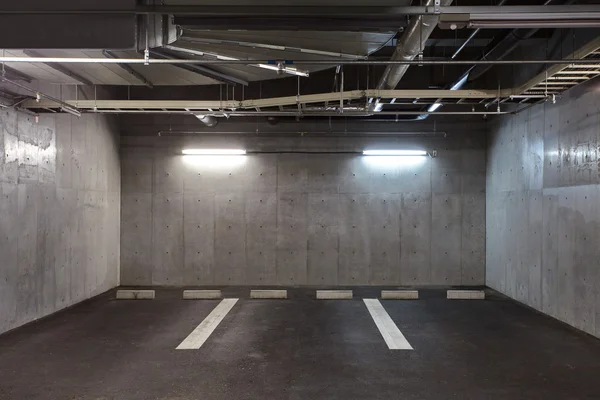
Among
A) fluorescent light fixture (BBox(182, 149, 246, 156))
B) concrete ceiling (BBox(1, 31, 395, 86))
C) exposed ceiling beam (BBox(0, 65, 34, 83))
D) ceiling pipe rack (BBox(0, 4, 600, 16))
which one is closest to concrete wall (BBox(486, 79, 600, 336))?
ceiling pipe rack (BBox(0, 4, 600, 16))

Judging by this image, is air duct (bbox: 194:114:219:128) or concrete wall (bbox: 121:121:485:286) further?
concrete wall (bbox: 121:121:485:286)

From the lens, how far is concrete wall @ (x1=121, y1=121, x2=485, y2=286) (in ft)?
33.9

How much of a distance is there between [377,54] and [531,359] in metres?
6.00

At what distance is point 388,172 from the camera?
34.1 ft

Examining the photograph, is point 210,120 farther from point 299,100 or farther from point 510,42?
point 510,42

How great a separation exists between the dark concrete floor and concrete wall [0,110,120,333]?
0.62 meters

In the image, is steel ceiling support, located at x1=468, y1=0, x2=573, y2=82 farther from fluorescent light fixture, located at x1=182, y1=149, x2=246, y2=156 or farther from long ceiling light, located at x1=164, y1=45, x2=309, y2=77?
fluorescent light fixture, located at x1=182, y1=149, x2=246, y2=156

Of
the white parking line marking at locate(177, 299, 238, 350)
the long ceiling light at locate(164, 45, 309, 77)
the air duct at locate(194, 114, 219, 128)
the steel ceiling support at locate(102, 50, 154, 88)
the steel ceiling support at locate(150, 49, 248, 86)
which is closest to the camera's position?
the long ceiling light at locate(164, 45, 309, 77)

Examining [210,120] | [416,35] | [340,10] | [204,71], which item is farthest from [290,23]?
[210,120]

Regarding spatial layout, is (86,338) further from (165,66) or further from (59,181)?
(165,66)

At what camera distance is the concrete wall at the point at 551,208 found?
638cm

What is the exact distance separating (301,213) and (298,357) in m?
5.25

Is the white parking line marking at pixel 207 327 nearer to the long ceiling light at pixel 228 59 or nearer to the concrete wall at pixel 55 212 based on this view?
the concrete wall at pixel 55 212

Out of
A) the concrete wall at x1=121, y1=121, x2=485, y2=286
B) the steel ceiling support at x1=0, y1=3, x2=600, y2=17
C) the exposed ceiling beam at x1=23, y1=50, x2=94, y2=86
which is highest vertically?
the steel ceiling support at x1=0, y1=3, x2=600, y2=17
